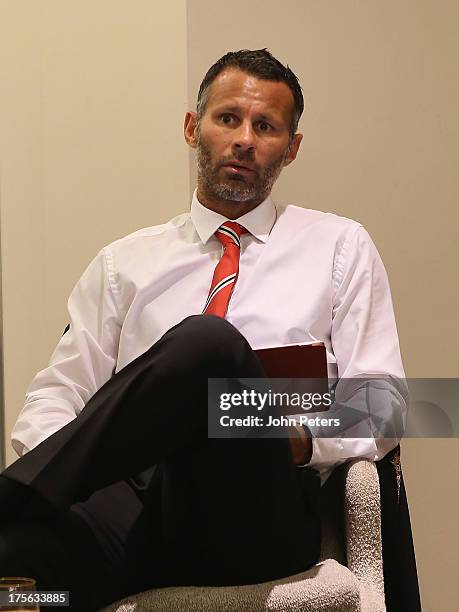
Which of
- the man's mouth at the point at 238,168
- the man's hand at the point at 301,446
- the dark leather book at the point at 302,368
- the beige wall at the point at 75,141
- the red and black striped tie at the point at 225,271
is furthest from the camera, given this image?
the beige wall at the point at 75,141

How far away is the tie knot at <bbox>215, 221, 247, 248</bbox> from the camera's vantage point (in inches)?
74.9

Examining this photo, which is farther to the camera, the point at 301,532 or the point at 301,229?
the point at 301,229

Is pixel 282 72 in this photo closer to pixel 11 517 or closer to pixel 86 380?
pixel 86 380

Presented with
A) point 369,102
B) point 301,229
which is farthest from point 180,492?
point 369,102

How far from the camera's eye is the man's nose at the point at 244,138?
1.87 m

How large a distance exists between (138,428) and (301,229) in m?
0.79

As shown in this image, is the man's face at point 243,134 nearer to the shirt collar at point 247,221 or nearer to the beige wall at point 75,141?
the shirt collar at point 247,221

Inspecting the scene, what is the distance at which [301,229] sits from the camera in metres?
1.91

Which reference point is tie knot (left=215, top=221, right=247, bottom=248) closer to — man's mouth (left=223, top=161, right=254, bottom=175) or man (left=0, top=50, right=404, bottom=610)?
man (left=0, top=50, right=404, bottom=610)

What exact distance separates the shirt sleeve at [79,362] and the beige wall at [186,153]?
1.24 ft

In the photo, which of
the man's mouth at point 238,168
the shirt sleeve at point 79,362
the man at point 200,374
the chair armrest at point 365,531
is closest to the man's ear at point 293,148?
the man at point 200,374

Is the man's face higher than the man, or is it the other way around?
the man's face

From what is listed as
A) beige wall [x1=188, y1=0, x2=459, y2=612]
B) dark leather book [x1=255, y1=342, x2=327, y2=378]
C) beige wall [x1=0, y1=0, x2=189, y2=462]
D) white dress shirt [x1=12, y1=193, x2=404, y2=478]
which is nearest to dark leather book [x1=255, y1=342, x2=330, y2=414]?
dark leather book [x1=255, y1=342, x2=327, y2=378]

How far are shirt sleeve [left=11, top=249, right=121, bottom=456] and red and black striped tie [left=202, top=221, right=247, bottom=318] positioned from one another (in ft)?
0.70
